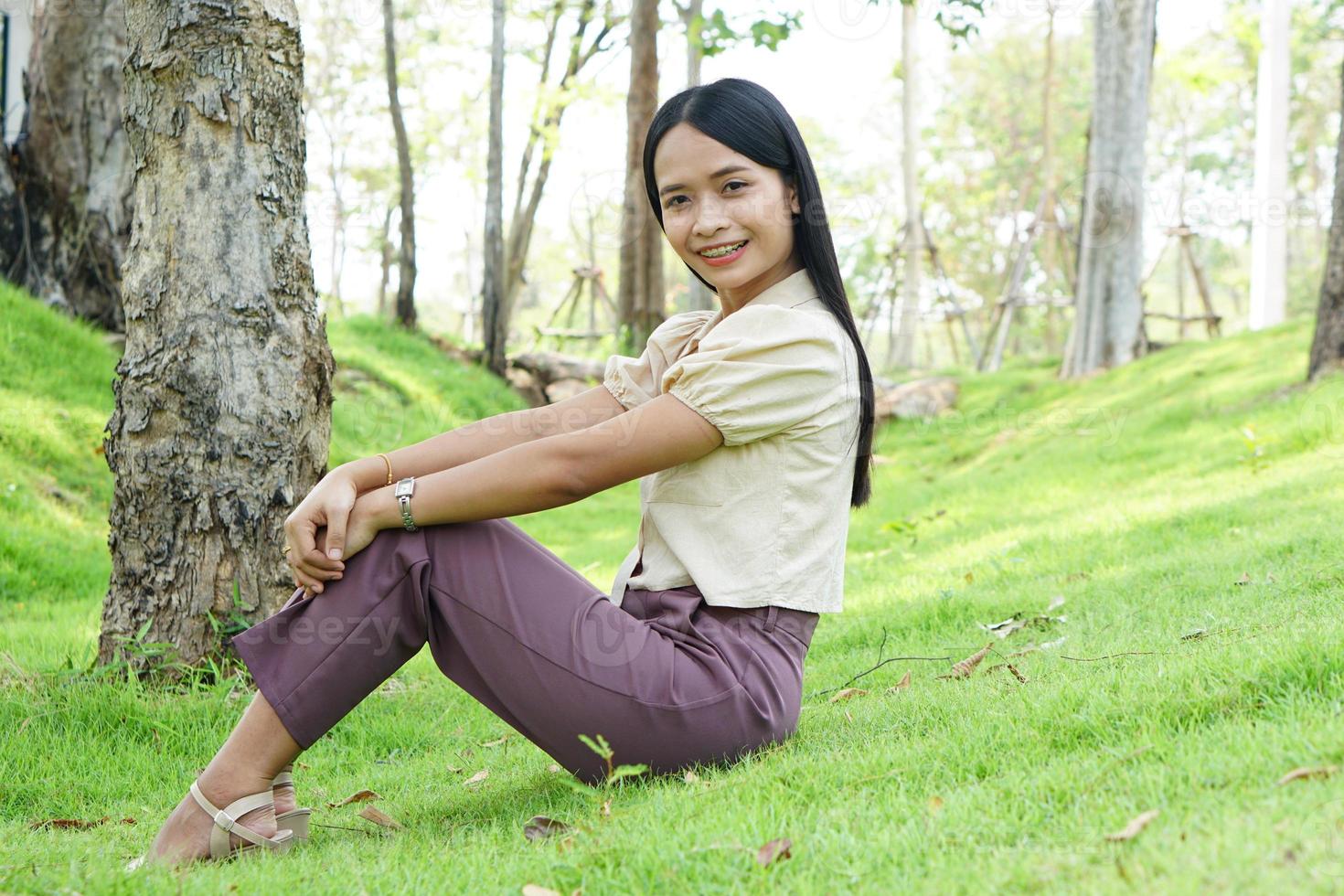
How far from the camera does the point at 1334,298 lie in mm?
6805

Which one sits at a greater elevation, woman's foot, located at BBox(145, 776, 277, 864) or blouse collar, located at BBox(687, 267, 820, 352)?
blouse collar, located at BBox(687, 267, 820, 352)

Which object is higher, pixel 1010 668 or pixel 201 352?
pixel 201 352

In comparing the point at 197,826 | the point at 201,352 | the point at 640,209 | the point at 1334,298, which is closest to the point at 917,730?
the point at 197,826

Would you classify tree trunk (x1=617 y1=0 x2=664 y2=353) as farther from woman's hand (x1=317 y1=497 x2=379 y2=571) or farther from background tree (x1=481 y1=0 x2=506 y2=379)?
woman's hand (x1=317 y1=497 x2=379 y2=571)

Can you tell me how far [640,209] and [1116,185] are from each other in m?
5.01

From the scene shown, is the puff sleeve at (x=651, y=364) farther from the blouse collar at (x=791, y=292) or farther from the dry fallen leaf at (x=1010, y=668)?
the dry fallen leaf at (x=1010, y=668)

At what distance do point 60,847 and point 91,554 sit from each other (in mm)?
3713

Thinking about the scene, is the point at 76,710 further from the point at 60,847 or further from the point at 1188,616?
the point at 1188,616

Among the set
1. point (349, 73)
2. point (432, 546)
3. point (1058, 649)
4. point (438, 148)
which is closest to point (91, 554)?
point (432, 546)

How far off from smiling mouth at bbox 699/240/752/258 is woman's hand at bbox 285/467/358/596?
878 mm

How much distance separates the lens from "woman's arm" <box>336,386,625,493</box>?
242cm

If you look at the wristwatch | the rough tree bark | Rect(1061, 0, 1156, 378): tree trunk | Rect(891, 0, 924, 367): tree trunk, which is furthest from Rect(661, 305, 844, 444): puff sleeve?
Rect(891, 0, 924, 367): tree trunk

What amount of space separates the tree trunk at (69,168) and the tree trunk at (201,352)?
4.87 meters

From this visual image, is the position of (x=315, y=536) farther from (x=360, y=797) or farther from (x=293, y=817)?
(x=360, y=797)
